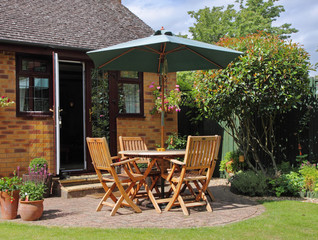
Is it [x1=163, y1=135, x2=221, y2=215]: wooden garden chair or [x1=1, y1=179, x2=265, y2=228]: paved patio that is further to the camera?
[x1=163, y1=135, x2=221, y2=215]: wooden garden chair

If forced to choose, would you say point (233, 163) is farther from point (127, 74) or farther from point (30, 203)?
point (30, 203)

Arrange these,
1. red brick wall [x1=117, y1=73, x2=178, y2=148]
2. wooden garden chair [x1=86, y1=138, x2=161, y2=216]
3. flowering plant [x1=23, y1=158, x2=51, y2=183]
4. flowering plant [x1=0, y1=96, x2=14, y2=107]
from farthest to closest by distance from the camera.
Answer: red brick wall [x1=117, y1=73, x2=178, y2=148]
flowering plant [x1=0, y1=96, x2=14, y2=107]
flowering plant [x1=23, y1=158, x2=51, y2=183]
wooden garden chair [x1=86, y1=138, x2=161, y2=216]

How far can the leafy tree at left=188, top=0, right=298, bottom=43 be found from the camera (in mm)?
29906

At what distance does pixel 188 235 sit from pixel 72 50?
5.55m

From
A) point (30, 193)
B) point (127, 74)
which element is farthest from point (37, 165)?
point (127, 74)

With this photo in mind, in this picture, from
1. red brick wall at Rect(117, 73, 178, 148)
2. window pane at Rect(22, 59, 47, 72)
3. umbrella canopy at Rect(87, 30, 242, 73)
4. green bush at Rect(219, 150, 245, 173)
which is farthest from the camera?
red brick wall at Rect(117, 73, 178, 148)

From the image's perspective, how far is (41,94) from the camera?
792cm

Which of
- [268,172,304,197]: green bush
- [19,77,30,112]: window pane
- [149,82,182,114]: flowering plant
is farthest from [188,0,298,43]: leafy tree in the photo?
[19,77,30,112]: window pane

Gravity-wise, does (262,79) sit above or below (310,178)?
above

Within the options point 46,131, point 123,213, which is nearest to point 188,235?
point 123,213

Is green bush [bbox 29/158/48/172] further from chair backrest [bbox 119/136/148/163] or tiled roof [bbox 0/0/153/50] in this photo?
tiled roof [bbox 0/0/153/50]

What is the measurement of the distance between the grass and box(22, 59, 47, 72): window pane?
4066 mm

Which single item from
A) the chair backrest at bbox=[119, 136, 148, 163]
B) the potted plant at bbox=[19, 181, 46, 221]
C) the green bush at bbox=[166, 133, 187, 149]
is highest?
Result: the chair backrest at bbox=[119, 136, 148, 163]

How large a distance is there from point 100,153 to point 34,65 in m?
3.63
